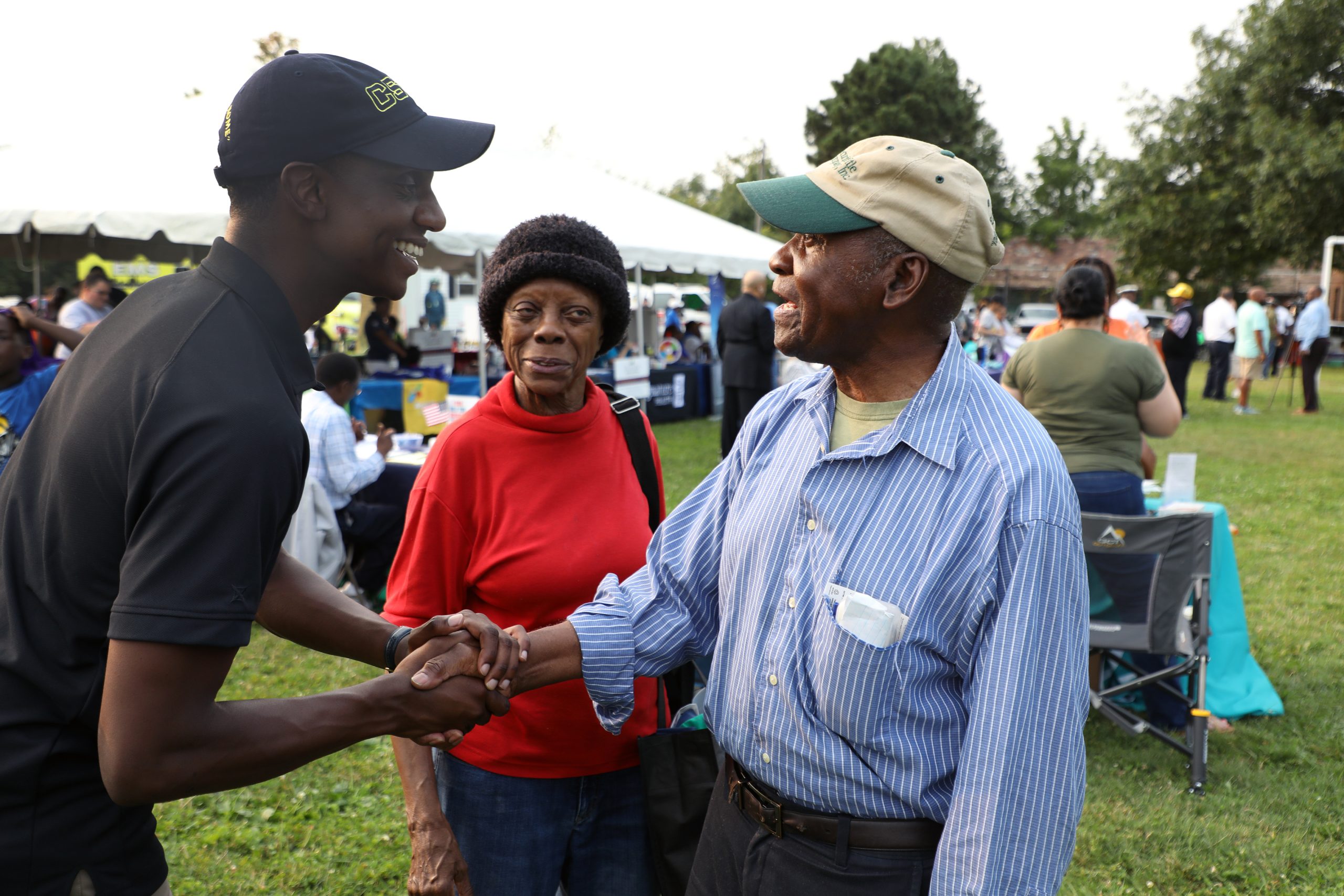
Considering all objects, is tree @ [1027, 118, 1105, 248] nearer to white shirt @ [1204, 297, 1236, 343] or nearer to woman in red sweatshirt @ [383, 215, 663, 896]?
white shirt @ [1204, 297, 1236, 343]

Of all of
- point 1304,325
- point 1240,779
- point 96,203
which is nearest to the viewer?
point 1240,779

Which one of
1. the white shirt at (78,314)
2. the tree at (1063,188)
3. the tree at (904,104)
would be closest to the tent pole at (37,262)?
the white shirt at (78,314)

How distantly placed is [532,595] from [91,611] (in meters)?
1.01

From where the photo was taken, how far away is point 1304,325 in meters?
16.4

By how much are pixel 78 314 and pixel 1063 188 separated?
6131 centimetres

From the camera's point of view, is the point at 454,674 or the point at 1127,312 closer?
the point at 454,674

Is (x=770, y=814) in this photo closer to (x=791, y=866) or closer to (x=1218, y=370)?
(x=791, y=866)

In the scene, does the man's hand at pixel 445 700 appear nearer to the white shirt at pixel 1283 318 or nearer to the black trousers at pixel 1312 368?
the black trousers at pixel 1312 368

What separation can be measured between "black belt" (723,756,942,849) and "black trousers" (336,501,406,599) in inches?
211

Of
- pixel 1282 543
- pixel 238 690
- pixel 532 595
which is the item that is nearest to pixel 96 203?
pixel 238 690

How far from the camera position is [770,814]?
1793mm

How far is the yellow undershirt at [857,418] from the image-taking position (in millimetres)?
1866

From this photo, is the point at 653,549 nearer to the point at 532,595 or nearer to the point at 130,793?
the point at 532,595

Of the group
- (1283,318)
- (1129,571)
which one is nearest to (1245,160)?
(1283,318)
